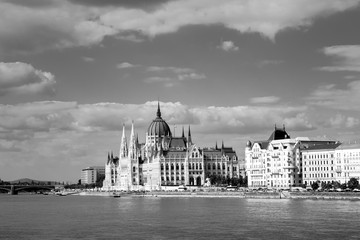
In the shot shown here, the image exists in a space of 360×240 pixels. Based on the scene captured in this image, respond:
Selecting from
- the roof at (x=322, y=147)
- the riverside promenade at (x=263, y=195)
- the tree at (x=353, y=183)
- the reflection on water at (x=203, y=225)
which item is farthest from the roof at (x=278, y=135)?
the reflection on water at (x=203, y=225)

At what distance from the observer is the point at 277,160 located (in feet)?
556

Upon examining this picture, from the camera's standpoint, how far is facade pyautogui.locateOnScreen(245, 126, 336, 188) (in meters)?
167

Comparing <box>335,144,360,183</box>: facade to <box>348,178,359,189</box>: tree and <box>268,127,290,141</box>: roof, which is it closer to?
<box>348,178,359,189</box>: tree

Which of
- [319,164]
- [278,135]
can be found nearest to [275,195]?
Answer: [319,164]

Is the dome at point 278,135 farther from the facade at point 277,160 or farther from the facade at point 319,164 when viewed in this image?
the facade at point 319,164

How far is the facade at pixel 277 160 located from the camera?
16688cm

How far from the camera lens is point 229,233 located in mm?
66688

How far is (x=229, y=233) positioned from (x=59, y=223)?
24170 millimetres

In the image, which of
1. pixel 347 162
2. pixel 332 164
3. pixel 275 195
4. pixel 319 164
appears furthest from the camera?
pixel 319 164

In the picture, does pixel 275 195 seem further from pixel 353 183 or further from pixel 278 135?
pixel 278 135

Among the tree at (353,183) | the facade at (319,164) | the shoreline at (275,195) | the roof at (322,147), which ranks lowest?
the shoreline at (275,195)

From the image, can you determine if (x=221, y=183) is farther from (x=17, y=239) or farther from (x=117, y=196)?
(x=17, y=239)

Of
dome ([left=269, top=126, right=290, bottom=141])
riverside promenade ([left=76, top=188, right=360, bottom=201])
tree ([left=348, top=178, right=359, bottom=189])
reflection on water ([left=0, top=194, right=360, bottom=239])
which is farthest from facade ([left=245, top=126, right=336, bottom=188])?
reflection on water ([left=0, top=194, right=360, bottom=239])

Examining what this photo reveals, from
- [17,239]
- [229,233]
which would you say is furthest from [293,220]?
[17,239]
